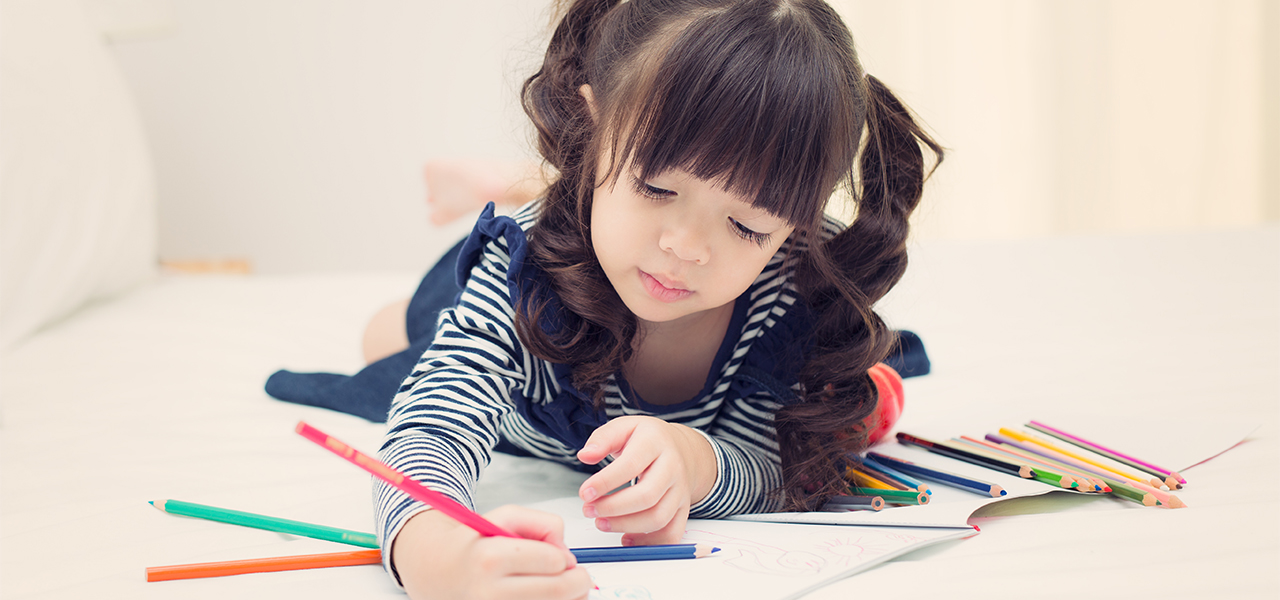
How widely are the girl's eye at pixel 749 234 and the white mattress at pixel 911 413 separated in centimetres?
22

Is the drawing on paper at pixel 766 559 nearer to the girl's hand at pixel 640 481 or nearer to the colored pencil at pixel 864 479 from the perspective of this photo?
the girl's hand at pixel 640 481

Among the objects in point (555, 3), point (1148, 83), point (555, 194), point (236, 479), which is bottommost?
point (236, 479)

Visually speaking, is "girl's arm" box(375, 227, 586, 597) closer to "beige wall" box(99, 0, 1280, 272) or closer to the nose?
the nose

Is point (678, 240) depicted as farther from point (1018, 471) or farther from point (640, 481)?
point (1018, 471)

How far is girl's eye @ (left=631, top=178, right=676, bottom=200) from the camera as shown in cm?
54

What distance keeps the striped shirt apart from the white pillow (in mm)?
771

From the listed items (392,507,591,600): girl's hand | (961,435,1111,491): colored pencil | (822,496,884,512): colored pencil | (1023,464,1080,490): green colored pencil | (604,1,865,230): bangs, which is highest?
(604,1,865,230): bangs

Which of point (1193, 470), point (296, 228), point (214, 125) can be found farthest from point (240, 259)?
point (1193, 470)

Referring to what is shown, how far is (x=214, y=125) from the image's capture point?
6.59ft

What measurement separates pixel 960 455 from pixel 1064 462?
0.07 metres

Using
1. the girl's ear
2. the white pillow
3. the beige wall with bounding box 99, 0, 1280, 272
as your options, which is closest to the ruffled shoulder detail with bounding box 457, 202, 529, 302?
the girl's ear

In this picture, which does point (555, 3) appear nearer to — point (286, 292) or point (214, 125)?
point (286, 292)

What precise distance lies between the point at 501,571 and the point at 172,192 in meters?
1.96

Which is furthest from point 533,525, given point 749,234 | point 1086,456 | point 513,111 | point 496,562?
point 513,111
